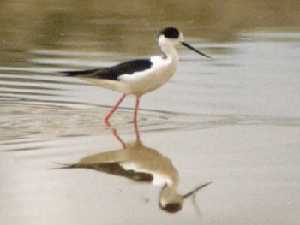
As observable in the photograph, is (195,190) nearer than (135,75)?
Yes

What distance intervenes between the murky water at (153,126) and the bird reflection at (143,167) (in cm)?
2

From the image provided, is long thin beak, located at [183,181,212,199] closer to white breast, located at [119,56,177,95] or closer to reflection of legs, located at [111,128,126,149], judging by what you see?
reflection of legs, located at [111,128,126,149]

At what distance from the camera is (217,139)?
10.1m

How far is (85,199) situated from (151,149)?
176 centimetres

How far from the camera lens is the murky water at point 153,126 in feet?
26.0

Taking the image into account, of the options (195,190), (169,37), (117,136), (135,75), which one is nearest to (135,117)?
(135,75)

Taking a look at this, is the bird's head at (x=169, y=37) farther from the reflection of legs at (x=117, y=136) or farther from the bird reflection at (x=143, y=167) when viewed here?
the bird reflection at (x=143, y=167)

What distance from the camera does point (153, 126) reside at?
422 inches

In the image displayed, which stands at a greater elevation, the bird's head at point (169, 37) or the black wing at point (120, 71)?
the bird's head at point (169, 37)

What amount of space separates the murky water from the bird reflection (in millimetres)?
18

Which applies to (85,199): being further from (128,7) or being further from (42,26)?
(128,7)

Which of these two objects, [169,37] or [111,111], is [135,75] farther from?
[169,37]

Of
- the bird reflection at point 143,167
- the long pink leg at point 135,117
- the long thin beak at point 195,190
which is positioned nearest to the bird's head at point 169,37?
the long pink leg at point 135,117

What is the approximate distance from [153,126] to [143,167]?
1.69 meters
